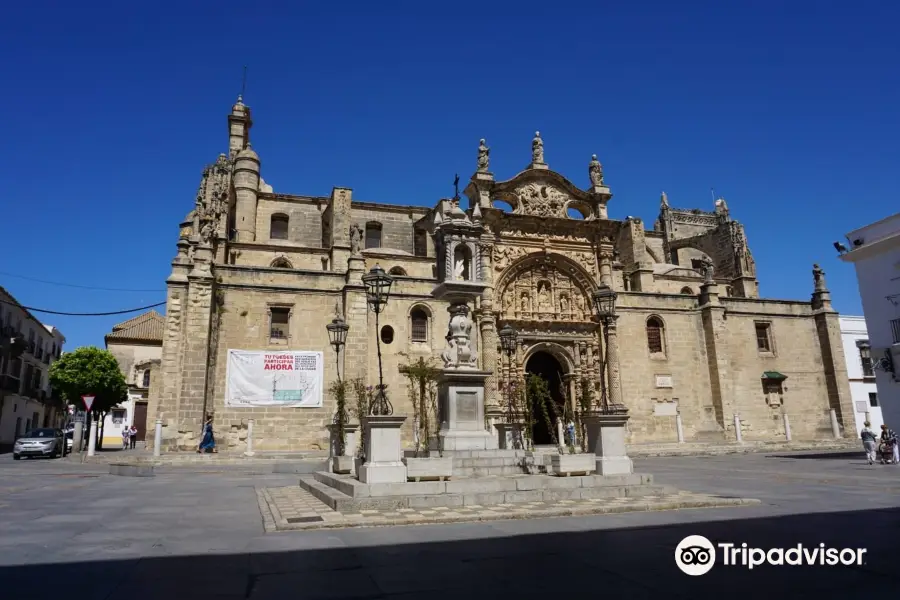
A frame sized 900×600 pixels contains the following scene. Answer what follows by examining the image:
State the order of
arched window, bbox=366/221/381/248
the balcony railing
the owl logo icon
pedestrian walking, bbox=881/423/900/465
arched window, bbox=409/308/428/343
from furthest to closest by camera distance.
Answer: the balcony railing < arched window, bbox=366/221/381/248 < arched window, bbox=409/308/428/343 < pedestrian walking, bbox=881/423/900/465 < the owl logo icon

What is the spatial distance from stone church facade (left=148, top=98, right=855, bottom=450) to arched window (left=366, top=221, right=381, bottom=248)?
0.28 feet

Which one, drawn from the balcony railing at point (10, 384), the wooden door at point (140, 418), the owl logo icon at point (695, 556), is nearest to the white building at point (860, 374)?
the owl logo icon at point (695, 556)

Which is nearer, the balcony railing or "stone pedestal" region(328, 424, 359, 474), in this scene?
"stone pedestal" region(328, 424, 359, 474)

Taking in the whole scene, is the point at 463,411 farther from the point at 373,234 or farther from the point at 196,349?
the point at 373,234

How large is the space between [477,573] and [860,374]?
33.6m

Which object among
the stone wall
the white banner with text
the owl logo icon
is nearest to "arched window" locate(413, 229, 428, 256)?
the stone wall

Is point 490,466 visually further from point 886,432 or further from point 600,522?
point 886,432

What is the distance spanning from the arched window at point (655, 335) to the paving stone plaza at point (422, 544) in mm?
17307

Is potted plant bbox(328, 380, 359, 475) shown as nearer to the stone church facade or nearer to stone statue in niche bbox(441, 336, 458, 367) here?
stone statue in niche bbox(441, 336, 458, 367)

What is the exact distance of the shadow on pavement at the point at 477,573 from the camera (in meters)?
3.89

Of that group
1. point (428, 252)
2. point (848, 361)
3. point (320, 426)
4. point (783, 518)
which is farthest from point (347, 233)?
point (848, 361)

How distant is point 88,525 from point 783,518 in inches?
322

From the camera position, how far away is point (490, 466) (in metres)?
9.87

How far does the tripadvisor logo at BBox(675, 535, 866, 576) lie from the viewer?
464 centimetres
